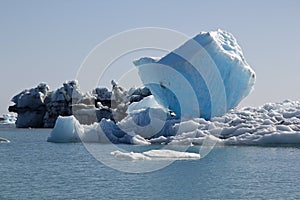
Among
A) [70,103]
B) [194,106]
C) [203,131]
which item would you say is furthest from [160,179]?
[70,103]

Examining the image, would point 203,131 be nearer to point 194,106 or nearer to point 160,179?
point 194,106

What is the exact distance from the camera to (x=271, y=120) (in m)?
27.0

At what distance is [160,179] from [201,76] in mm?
13141

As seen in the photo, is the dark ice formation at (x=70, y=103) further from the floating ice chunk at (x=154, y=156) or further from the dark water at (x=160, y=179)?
the dark water at (x=160, y=179)

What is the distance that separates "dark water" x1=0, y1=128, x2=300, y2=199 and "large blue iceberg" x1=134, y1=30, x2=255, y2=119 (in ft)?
23.0

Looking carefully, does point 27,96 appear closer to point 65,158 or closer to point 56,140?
point 56,140

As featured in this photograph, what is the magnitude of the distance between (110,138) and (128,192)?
574 inches

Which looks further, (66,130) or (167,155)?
(66,130)

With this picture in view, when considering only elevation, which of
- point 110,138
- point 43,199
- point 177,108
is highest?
point 177,108

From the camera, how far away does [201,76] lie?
27547mm

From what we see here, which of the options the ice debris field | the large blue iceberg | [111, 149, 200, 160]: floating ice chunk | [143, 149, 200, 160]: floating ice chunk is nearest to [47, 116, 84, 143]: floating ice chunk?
the ice debris field

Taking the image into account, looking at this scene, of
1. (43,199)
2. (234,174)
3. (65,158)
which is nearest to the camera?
(43,199)

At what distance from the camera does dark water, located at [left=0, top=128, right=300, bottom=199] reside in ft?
41.7

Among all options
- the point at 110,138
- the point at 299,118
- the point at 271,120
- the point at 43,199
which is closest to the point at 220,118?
the point at 271,120
